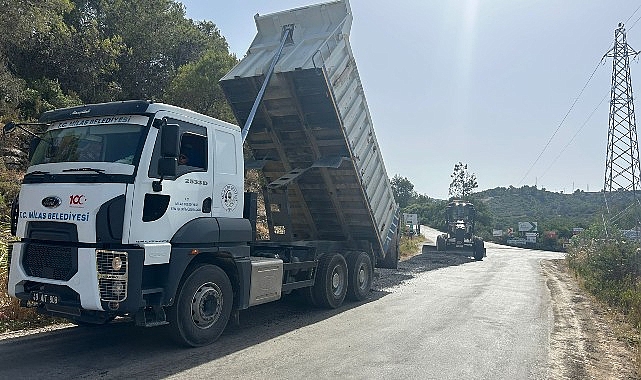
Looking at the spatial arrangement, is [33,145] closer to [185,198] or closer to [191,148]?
[191,148]

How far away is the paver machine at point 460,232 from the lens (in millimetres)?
28250

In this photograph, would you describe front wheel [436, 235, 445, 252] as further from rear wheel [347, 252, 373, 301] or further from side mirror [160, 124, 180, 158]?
side mirror [160, 124, 180, 158]

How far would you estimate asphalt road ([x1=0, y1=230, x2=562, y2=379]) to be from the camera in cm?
557

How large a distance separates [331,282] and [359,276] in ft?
4.05

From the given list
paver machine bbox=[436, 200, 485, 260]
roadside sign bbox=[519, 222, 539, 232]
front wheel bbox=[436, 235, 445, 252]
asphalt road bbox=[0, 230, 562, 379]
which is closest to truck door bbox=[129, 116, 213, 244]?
asphalt road bbox=[0, 230, 562, 379]

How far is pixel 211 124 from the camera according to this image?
6844 millimetres

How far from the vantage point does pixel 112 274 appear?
5406mm

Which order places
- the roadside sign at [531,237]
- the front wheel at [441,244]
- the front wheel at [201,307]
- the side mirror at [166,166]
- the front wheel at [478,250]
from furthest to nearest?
the roadside sign at [531,237] < the front wheel at [441,244] < the front wheel at [478,250] < the front wheel at [201,307] < the side mirror at [166,166]

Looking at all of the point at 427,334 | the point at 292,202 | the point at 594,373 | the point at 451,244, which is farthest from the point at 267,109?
the point at 451,244

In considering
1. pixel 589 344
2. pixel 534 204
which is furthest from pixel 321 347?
pixel 534 204

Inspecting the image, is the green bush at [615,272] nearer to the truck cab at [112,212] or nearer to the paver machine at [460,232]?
the truck cab at [112,212]

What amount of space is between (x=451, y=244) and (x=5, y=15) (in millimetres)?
24104

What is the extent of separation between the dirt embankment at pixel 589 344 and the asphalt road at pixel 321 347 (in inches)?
9.0

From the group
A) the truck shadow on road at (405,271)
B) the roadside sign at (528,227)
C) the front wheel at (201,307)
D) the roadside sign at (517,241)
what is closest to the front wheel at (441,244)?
the truck shadow on road at (405,271)
